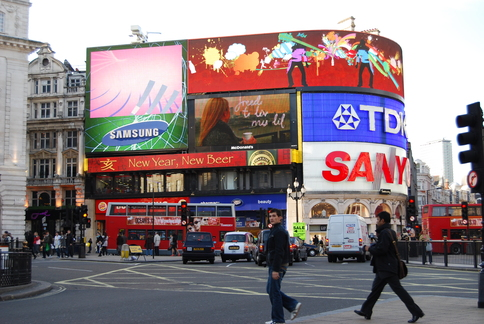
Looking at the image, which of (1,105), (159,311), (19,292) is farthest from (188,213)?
(159,311)

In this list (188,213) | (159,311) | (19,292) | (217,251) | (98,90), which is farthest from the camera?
(98,90)

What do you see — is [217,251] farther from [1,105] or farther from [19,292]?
[19,292]

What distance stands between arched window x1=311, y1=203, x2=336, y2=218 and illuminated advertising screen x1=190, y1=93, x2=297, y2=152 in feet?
23.5

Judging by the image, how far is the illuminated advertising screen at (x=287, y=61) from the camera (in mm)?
66812

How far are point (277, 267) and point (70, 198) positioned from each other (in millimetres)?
62166

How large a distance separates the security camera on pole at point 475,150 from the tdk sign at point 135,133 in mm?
58233

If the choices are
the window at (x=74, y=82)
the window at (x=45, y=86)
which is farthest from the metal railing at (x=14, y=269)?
the window at (x=74, y=82)

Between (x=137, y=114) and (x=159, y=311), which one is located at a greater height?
(x=137, y=114)

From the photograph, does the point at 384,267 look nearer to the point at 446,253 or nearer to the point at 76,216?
the point at 446,253

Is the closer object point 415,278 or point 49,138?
point 415,278

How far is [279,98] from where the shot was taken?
66562 millimetres

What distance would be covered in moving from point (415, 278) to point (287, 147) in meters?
45.3

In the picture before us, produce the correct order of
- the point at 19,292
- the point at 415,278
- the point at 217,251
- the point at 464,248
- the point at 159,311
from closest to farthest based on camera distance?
the point at 159,311 → the point at 19,292 → the point at 415,278 → the point at 464,248 → the point at 217,251

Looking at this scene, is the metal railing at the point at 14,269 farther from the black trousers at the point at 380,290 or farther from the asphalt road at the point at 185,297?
the black trousers at the point at 380,290
